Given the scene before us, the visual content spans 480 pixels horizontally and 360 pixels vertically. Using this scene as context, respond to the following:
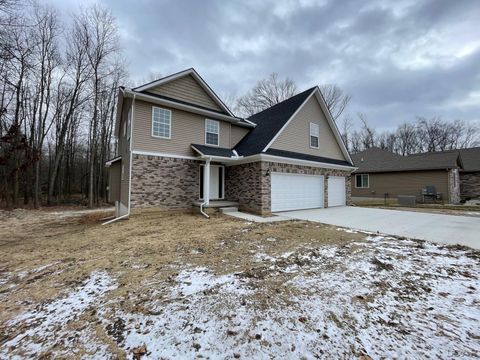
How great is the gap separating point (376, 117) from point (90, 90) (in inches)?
1523

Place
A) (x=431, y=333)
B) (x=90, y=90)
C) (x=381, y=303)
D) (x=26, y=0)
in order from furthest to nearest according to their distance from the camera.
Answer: (x=90, y=90), (x=26, y=0), (x=381, y=303), (x=431, y=333)

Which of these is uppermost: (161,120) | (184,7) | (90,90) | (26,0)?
(184,7)

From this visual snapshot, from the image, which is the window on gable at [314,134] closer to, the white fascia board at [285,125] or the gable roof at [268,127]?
the white fascia board at [285,125]

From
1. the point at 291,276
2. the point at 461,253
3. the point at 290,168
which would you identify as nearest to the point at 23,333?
the point at 291,276

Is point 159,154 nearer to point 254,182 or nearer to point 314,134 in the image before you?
point 254,182

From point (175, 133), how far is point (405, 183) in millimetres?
Result: 20843

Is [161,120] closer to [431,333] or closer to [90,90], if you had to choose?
[431,333]

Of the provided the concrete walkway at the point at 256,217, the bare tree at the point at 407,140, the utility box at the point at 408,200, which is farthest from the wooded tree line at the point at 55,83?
the bare tree at the point at 407,140

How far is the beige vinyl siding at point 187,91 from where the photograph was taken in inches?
423

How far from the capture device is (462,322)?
8.27ft

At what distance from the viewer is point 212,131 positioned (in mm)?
12188

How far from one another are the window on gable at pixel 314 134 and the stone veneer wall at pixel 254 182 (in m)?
1.77

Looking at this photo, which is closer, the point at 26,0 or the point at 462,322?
the point at 462,322

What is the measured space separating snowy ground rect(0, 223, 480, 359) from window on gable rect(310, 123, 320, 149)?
10.3 meters
